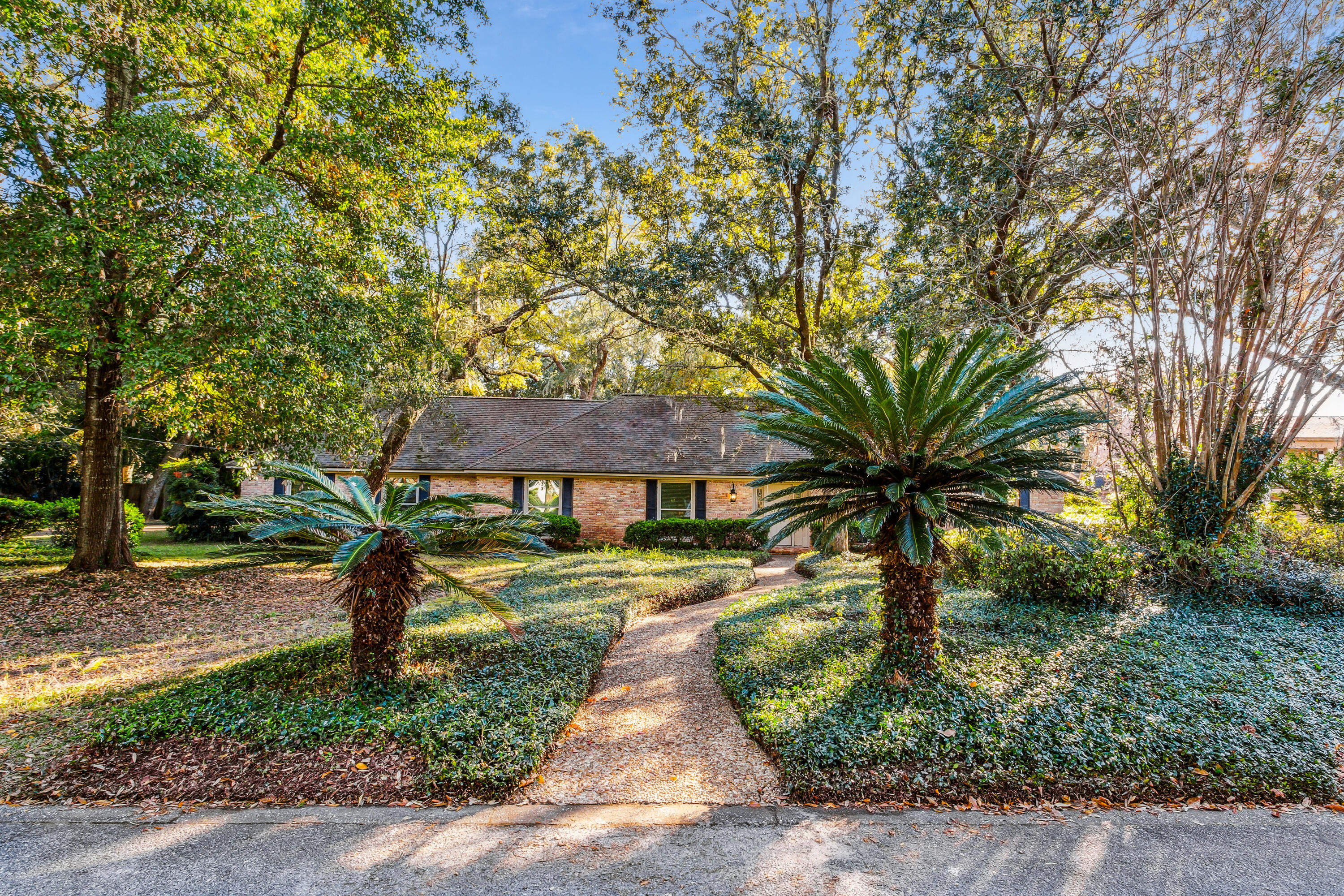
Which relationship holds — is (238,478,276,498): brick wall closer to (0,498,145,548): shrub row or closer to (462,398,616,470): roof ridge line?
(0,498,145,548): shrub row

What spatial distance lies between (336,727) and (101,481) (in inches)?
363

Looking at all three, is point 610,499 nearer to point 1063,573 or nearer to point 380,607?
point 1063,573

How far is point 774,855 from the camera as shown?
10.1 ft

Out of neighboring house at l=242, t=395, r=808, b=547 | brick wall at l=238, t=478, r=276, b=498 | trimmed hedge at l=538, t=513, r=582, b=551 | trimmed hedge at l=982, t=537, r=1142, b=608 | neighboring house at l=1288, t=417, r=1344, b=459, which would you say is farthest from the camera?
brick wall at l=238, t=478, r=276, b=498

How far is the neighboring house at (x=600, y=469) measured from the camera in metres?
17.5


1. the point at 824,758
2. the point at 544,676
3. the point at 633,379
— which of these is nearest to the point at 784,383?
the point at 824,758

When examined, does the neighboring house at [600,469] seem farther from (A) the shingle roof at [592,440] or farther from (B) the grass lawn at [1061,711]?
(B) the grass lawn at [1061,711]

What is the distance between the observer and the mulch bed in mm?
3559

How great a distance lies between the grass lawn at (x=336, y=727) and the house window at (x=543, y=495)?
11619 millimetres

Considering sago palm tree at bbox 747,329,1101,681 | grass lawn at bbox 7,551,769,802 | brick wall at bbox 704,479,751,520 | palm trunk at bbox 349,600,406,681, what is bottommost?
grass lawn at bbox 7,551,769,802

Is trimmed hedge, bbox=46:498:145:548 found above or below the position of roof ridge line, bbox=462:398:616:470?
below

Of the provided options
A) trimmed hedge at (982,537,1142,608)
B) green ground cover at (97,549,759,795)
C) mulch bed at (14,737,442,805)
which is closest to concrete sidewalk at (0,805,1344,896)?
mulch bed at (14,737,442,805)

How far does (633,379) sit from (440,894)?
24545 mm

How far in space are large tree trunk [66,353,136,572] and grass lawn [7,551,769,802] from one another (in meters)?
6.54
